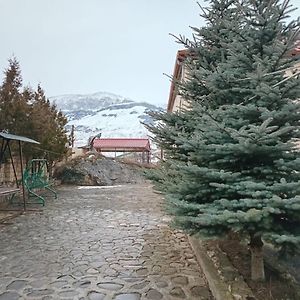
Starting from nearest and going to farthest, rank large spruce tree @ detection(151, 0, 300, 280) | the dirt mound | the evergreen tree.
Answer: large spruce tree @ detection(151, 0, 300, 280) → the evergreen tree → the dirt mound

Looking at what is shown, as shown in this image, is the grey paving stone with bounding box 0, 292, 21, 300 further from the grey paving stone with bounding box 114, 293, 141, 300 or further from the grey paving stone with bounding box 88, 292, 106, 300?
the grey paving stone with bounding box 114, 293, 141, 300

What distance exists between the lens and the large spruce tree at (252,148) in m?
2.54

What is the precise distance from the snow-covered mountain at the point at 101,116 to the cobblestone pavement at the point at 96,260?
22901mm

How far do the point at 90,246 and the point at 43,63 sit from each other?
75.2ft

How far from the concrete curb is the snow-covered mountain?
83.6ft

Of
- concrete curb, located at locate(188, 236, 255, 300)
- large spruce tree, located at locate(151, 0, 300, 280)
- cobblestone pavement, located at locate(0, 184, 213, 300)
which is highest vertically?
large spruce tree, located at locate(151, 0, 300, 280)

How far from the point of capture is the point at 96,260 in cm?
410

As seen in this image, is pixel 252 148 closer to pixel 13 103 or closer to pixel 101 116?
pixel 13 103

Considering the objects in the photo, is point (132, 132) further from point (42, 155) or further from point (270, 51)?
point (270, 51)

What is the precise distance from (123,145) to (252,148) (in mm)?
21275

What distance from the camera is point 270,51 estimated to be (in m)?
3.17

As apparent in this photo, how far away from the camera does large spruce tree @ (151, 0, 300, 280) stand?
100 inches

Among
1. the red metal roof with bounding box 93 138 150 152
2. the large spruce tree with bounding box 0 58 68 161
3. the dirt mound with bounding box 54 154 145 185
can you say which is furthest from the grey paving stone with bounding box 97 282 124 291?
the red metal roof with bounding box 93 138 150 152

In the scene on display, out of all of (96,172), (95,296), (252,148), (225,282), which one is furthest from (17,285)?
(96,172)
